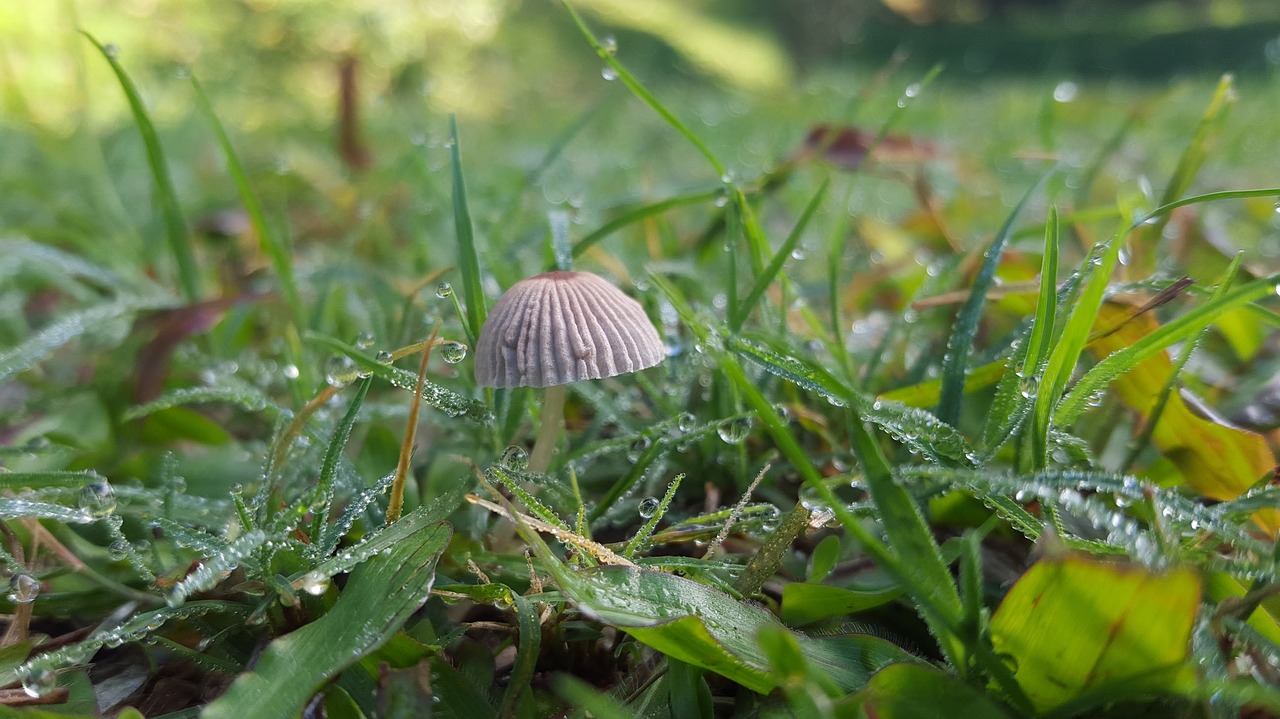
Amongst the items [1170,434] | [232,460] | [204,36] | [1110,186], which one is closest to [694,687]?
[1170,434]

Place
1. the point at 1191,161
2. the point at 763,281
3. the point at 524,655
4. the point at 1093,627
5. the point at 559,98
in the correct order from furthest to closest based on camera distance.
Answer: the point at 559,98 → the point at 1191,161 → the point at 763,281 → the point at 524,655 → the point at 1093,627

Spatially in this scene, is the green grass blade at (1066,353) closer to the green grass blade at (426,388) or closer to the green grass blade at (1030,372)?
the green grass blade at (1030,372)

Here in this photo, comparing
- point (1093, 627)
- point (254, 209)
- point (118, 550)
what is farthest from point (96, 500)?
point (1093, 627)

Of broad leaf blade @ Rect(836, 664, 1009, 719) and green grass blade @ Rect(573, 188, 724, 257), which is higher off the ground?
green grass blade @ Rect(573, 188, 724, 257)

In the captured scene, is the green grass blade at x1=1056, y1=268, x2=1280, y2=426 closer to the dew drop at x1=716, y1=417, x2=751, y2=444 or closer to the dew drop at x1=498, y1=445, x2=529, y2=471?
the dew drop at x1=716, y1=417, x2=751, y2=444

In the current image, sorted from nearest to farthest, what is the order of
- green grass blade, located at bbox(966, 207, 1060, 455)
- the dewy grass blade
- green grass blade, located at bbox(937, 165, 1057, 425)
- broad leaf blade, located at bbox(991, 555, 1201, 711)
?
broad leaf blade, located at bbox(991, 555, 1201, 711) → green grass blade, located at bbox(966, 207, 1060, 455) → green grass blade, located at bbox(937, 165, 1057, 425) → the dewy grass blade

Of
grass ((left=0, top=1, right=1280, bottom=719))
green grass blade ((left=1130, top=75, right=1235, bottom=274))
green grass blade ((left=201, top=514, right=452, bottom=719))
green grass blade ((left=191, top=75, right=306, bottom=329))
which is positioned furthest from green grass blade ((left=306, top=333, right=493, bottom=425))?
green grass blade ((left=1130, top=75, right=1235, bottom=274))

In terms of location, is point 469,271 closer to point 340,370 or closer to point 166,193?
point 340,370
